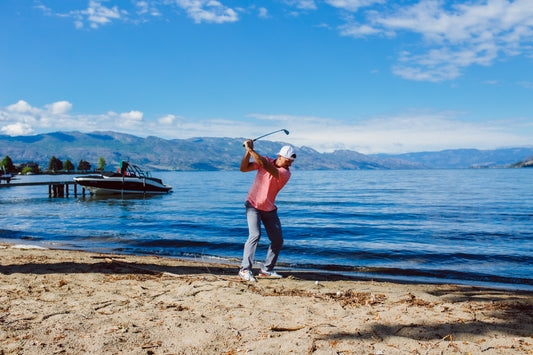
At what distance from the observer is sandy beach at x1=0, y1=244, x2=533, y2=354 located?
150 inches

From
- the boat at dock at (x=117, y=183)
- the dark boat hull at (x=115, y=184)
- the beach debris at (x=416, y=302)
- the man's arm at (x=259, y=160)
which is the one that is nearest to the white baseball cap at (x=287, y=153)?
the man's arm at (x=259, y=160)

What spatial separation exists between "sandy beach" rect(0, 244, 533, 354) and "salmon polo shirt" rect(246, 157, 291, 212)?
1503 mm

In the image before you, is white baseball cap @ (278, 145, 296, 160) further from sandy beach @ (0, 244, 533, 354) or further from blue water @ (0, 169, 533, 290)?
A: blue water @ (0, 169, 533, 290)

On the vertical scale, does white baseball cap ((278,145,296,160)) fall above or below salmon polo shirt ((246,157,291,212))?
above

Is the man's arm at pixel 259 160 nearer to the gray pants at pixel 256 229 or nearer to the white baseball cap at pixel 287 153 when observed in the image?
the white baseball cap at pixel 287 153

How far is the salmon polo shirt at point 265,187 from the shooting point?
6.71 metres

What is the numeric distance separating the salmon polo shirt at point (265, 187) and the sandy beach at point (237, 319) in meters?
1.50

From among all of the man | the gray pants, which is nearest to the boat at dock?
the gray pants

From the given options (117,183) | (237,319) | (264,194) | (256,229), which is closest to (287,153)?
(264,194)

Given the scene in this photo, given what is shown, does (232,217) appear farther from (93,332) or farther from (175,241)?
(93,332)

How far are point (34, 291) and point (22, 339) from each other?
6.82ft

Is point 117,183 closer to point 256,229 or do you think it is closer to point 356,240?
point 356,240

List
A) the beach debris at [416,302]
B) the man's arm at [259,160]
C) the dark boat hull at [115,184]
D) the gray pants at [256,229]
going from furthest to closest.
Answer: the dark boat hull at [115,184] → the gray pants at [256,229] → the man's arm at [259,160] → the beach debris at [416,302]

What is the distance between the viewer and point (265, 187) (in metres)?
6.73
